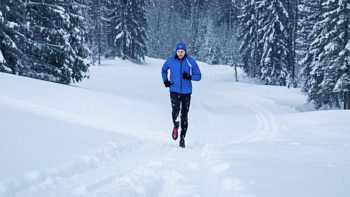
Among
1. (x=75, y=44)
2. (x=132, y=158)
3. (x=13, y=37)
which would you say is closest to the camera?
(x=132, y=158)

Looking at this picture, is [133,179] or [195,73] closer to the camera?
[133,179]

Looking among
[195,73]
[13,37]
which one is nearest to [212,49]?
[13,37]

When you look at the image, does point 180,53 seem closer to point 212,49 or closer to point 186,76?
point 186,76

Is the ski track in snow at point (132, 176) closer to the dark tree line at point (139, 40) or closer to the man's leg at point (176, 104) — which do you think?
the man's leg at point (176, 104)

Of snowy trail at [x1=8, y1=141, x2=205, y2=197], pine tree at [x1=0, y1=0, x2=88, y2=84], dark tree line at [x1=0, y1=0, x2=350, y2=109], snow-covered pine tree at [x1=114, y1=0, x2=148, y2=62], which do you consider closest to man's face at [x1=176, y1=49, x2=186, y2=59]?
snowy trail at [x1=8, y1=141, x2=205, y2=197]

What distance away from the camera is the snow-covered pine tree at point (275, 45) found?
33.1 metres

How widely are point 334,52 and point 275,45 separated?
52.6 ft

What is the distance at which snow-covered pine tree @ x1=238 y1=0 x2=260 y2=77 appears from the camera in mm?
37562

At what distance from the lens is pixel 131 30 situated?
43.5 m

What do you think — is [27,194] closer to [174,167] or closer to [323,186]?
[174,167]

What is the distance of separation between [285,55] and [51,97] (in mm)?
30175

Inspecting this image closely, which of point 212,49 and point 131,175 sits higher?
point 212,49

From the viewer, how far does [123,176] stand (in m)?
3.89

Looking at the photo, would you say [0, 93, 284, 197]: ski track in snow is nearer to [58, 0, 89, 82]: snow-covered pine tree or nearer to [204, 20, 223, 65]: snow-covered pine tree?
[58, 0, 89, 82]: snow-covered pine tree
